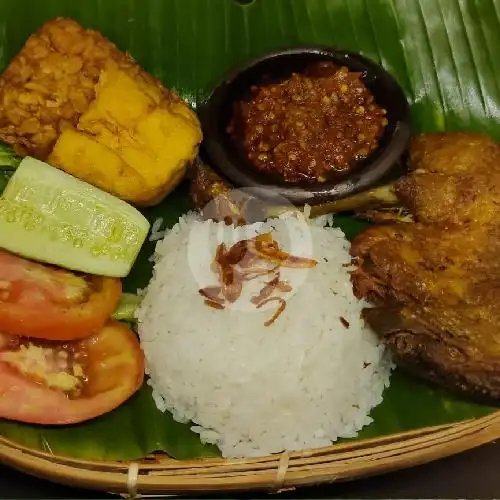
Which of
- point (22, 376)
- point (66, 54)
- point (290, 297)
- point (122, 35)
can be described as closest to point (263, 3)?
point (122, 35)

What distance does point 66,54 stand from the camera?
3.94 m

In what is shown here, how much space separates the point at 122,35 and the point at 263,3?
899 millimetres

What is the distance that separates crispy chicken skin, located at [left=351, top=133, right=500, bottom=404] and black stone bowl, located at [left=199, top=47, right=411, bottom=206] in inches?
7.7

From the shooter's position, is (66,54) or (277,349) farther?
(66,54)

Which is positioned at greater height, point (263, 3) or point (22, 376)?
point (263, 3)

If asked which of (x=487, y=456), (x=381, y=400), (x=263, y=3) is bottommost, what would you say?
(x=487, y=456)

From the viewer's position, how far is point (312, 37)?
180 inches

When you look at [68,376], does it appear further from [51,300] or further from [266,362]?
[266,362]

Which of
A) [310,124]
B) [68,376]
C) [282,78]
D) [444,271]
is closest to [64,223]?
[68,376]

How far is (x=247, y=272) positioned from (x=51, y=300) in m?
0.94

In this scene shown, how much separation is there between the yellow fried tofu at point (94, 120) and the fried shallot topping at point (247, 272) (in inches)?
22.7

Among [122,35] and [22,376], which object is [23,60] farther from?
[22,376]

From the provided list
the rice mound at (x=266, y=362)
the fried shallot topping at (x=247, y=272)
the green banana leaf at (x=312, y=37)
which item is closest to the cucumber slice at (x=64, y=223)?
the rice mound at (x=266, y=362)

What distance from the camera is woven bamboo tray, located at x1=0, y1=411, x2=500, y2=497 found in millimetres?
3330
